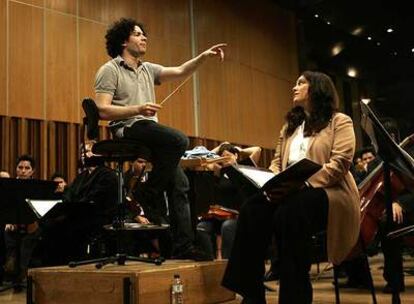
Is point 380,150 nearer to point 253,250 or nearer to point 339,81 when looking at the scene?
point 253,250

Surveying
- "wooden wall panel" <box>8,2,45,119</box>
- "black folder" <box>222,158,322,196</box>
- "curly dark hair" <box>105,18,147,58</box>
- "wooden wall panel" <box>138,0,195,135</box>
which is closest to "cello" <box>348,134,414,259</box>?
"black folder" <box>222,158,322,196</box>

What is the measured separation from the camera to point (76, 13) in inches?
263

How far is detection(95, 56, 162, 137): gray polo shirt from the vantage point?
2.96 m

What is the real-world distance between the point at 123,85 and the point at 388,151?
1529 mm

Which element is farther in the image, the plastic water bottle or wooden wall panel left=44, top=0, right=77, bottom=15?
wooden wall panel left=44, top=0, right=77, bottom=15

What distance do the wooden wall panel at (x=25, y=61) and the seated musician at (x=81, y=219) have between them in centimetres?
251

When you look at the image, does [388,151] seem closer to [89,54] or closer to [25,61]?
[25,61]

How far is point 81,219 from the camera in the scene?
3.70 meters

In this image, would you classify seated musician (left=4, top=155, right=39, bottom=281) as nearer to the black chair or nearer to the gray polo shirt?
the black chair

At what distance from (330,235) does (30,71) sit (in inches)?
187

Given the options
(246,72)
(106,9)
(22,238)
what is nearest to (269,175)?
(22,238)

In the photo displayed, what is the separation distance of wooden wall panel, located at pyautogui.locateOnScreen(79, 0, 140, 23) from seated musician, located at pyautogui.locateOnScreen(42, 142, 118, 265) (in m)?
3.47

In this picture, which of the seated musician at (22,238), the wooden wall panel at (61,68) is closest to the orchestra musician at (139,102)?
the seated musician at (22,238)

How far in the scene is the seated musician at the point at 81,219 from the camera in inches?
144
